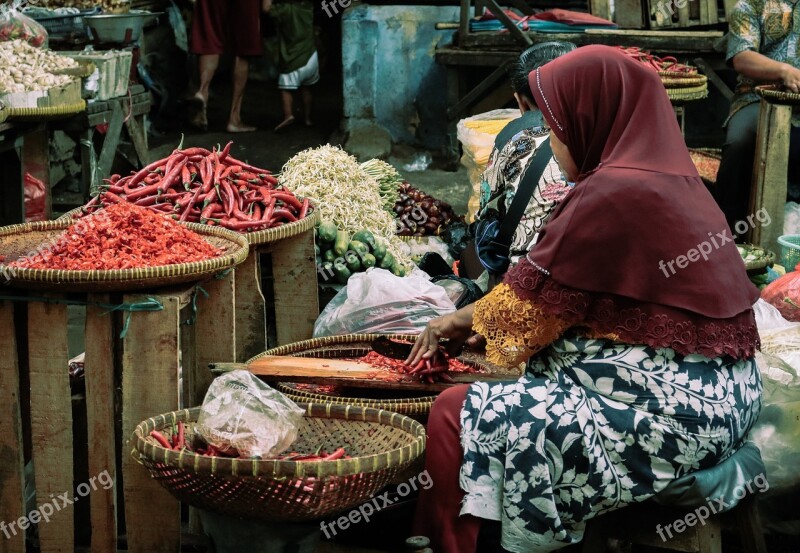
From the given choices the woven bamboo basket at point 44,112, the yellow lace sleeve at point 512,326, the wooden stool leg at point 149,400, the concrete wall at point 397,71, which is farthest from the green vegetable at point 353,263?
the concrete wall at point 397,71

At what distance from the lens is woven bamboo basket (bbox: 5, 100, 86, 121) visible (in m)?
5.92

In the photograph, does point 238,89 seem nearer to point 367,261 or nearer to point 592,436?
point 367,261

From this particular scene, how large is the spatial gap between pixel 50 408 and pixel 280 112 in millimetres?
9000

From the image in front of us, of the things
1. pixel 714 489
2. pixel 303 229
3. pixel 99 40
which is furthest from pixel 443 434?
pixel 99 40

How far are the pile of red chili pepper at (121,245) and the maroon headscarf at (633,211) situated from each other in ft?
3.73

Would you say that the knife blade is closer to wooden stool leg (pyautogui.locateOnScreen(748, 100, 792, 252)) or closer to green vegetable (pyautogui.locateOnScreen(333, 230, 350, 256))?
green vegetable (pyautogui.locateOnScreen(333, 230, 350, 256))

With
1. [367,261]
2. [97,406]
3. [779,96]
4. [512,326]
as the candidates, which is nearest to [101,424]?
[97,406]

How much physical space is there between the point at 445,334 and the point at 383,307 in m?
1.08

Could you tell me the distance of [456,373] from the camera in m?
3.52

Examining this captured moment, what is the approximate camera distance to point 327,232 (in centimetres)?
501

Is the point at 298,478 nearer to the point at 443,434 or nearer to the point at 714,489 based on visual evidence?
the point at 443,434

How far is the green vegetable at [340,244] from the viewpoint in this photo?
498cm

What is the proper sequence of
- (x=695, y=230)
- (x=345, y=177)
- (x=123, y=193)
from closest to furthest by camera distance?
(x=695, y=230) < (x=123, y=193) < (x=345, y=177)

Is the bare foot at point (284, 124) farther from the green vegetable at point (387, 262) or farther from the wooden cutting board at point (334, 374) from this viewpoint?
the wooden cutting board at point (334, 374)
